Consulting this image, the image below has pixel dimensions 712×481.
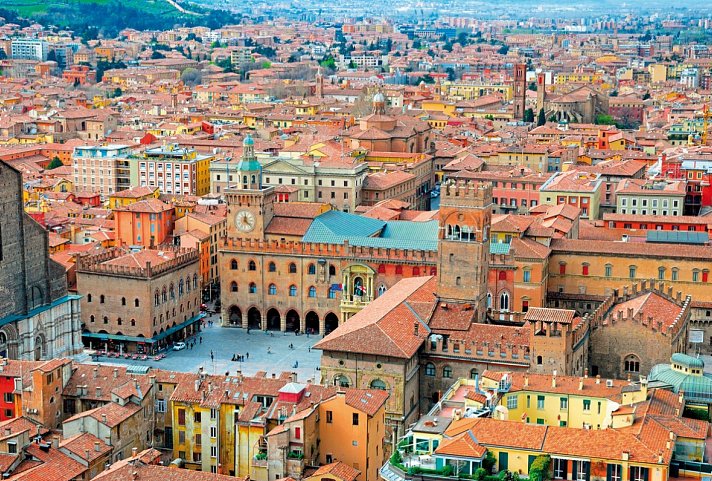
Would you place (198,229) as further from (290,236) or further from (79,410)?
(79,410)

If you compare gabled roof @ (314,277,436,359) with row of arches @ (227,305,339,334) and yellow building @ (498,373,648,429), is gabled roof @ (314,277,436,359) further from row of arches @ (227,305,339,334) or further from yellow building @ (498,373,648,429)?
row of arches @ (227,305,339,334)

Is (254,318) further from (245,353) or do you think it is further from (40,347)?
(40,347)

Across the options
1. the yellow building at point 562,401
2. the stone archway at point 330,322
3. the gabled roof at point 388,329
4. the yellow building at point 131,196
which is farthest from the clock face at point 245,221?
the yellow building at point 562,401

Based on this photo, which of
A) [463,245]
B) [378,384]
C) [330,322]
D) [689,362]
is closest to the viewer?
[689,362]

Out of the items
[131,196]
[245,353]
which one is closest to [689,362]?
[245,353]

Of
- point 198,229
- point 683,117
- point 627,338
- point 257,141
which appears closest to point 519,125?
point 683,117

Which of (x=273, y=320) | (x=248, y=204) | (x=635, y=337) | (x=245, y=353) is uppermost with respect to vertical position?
(x=248, y=204)
